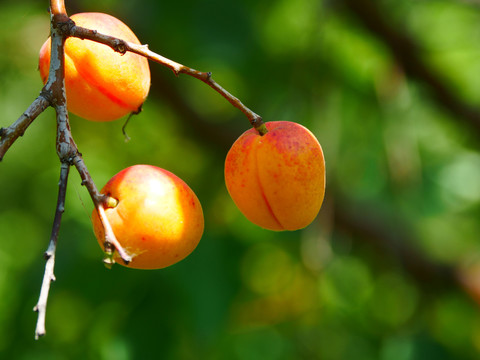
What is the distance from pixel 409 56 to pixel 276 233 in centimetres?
91

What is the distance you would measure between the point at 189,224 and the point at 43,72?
32cm

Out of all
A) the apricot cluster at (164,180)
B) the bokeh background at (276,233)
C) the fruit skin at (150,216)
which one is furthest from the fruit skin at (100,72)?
the bokeh background at (276,233)

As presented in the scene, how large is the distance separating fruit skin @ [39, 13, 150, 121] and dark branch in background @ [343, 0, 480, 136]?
1.62 meters

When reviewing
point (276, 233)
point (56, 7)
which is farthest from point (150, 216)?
point (276, 233)

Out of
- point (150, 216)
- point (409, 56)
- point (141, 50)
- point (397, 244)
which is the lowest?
point (150, 216)

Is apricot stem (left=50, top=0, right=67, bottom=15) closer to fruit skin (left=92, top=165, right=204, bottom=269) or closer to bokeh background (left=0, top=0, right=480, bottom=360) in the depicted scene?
fruit skin (left=92, top=165, right=204, bottom=269)

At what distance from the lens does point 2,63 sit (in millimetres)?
2486

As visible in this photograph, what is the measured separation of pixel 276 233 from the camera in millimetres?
2037

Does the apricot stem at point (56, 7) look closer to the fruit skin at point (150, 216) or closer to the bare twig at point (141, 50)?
the bare twig at point (141, 50)

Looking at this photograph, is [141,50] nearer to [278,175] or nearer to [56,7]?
[56,7]

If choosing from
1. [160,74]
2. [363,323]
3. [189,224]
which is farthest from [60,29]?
[363,323]

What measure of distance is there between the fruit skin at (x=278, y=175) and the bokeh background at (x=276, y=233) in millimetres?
782

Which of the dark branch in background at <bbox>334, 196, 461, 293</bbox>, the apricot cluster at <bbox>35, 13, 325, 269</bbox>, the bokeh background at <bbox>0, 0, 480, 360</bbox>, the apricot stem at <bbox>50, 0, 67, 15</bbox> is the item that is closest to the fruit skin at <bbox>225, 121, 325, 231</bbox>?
the apricot cluster at <bbox>35, 13, 325, 269</bbox>

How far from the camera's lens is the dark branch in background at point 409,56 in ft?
7.48
